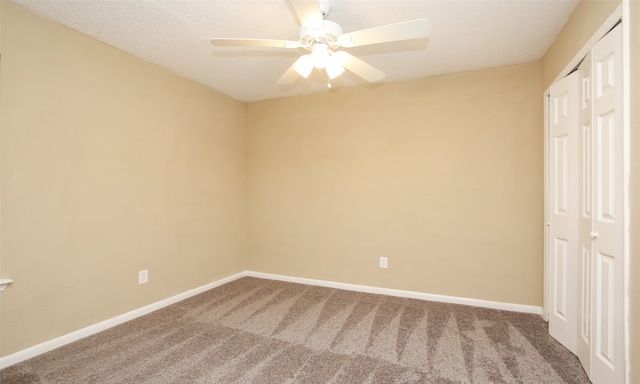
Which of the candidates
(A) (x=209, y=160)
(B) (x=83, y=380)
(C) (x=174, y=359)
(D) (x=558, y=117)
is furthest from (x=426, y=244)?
(B) (x=83, y=380)

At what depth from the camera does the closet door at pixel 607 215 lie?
1.41 meters

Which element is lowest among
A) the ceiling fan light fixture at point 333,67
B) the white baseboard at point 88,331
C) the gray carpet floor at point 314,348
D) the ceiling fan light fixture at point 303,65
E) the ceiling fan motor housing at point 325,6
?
the gray carpet floor at point 314,348

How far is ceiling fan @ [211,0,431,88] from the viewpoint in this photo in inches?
55.6

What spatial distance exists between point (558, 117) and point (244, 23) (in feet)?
8.51

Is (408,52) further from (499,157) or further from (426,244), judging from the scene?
(426,244)

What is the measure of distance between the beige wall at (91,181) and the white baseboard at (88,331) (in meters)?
0.05

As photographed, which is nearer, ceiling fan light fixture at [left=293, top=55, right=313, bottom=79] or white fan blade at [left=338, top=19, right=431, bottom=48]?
white fan blade at [left=338, top=19, right=431, bottom=48]

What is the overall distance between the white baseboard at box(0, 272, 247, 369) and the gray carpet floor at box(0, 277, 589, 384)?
6cm

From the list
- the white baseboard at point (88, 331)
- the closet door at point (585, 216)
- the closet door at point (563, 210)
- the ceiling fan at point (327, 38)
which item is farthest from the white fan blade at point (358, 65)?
the white baseboard at point (88, 331)

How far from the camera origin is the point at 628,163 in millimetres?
1324

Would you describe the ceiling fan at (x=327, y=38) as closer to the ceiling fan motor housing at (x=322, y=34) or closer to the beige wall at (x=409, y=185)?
the ceiling fan motor housing at (x=322, y=34)

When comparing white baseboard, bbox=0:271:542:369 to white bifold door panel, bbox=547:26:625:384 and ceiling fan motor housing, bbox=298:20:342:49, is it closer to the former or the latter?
white bifold door panel, bbox=547:26:625:384

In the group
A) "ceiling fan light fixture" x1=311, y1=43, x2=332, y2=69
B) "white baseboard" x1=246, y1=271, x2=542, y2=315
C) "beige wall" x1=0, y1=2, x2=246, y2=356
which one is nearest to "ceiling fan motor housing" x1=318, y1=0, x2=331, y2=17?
"ceiling fan light fixture" x1=311, y1=43, x2=332, y2=69

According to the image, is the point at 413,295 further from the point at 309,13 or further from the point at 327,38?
the point at 309,13
